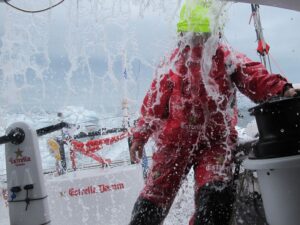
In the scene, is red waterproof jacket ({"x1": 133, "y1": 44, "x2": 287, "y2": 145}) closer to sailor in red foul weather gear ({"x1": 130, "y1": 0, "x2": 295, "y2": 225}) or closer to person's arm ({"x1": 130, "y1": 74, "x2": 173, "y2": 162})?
sailor in red foul weather gear ({"x1": 130, "y1": 0, "x2": 295, "y2": 225})

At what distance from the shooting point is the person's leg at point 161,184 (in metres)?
2.62

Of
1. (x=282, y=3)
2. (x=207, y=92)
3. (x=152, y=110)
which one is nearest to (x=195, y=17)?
(x=207, y=92)

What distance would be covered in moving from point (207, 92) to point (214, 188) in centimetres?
66

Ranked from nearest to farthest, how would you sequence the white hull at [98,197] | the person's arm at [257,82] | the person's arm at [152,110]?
the person's arm at [257,82], the person's arm at [152,110], the white hull at [98,197]

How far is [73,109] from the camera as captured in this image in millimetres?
5082

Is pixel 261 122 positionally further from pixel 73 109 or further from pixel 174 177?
pixel 73 109

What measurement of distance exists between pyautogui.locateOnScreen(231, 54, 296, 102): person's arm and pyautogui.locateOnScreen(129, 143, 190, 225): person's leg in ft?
2.05

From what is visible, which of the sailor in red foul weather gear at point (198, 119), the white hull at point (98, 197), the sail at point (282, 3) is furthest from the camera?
the white hull at point (98, 197)

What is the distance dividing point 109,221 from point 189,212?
1218mm

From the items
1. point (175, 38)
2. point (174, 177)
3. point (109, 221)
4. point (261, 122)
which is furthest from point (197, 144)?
point (109, 221)

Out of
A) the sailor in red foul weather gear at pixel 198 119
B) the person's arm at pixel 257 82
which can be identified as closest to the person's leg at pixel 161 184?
the sailor in red foul weather gear at pixel 198 119

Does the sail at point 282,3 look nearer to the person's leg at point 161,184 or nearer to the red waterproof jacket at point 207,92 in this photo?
the red waterproof jacket at point 207,92

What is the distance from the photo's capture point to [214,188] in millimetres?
2391

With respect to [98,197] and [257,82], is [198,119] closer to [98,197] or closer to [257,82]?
[257,82]
